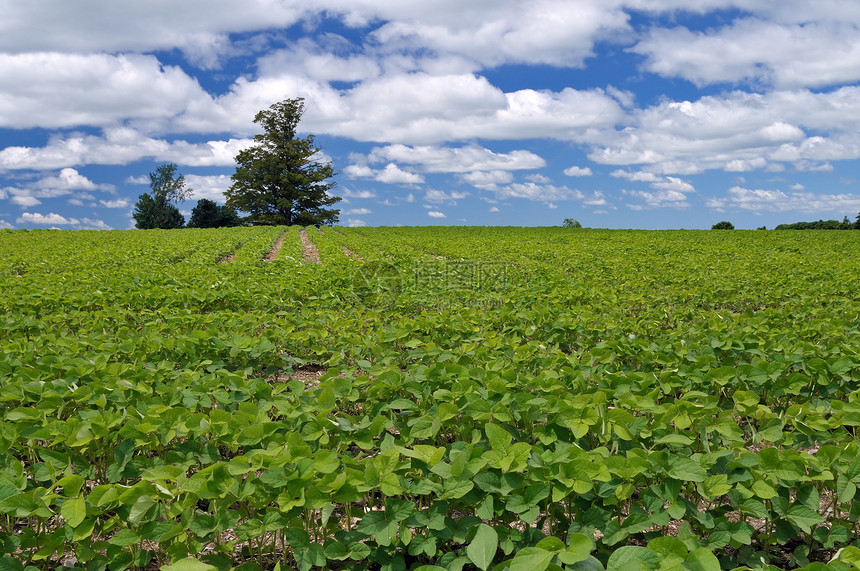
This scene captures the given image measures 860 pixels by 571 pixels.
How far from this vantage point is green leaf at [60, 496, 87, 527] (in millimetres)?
1981

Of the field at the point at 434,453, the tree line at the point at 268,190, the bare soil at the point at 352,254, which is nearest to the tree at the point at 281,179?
the tree line at the point at 268,190

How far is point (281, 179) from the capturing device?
187ft

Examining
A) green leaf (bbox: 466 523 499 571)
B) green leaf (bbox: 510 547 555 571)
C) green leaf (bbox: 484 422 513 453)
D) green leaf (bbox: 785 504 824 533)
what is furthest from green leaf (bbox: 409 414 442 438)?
green leaf (bbox: 785 504 824 533)

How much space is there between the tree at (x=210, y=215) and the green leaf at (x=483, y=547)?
212ft

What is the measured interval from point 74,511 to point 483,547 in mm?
1597

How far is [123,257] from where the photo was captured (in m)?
14.4

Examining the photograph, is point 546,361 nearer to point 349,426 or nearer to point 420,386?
point 420,386

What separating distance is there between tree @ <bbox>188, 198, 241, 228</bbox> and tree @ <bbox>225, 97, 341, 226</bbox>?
400 centimetres

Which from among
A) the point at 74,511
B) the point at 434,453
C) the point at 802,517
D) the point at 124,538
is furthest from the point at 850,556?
the point at 74,511

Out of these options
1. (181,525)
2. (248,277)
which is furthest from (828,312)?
(248,277)

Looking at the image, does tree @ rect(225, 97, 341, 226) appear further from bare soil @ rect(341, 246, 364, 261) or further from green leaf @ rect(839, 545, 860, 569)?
green leaf @ rect(839, 545, 860, 569)

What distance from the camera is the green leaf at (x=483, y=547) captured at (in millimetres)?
1793

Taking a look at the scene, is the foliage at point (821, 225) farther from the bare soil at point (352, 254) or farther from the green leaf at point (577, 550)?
the green leaf at point (577, 550)

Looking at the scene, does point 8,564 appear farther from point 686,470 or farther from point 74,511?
point 686,470
